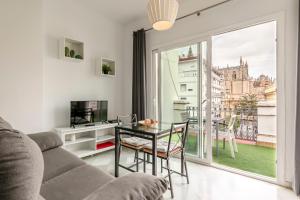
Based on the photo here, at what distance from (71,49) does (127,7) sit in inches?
53.2

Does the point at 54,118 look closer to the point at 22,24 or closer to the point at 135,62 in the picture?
the point at 22,24

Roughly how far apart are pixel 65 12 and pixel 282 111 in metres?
3.75

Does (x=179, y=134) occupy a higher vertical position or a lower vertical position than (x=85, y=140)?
higher

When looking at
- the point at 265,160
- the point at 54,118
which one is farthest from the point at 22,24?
the point at 265,160

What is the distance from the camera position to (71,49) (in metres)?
3.34

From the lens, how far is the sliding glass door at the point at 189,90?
3012 mm

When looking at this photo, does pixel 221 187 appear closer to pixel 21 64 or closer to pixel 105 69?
pixel 105 69

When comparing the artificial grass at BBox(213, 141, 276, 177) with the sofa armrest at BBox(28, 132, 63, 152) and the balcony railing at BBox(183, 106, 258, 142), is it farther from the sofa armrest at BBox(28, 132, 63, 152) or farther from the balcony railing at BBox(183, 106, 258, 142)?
the sofa armrest at BBox(28, 132, 63, 152)

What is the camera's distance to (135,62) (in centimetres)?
379

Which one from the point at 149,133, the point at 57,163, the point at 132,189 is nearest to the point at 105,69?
the point at 149,133

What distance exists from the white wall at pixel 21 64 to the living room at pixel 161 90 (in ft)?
0.04

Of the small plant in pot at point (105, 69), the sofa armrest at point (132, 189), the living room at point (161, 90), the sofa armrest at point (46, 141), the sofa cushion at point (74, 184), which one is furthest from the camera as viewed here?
the small plant in pot at point (105, 69)

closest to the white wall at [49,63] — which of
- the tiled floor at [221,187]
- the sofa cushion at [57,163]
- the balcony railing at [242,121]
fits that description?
the sofa cushion at [57,163]

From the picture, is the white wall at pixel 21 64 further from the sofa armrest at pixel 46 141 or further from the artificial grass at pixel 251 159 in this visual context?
the artificial grass at pixel 251 159
